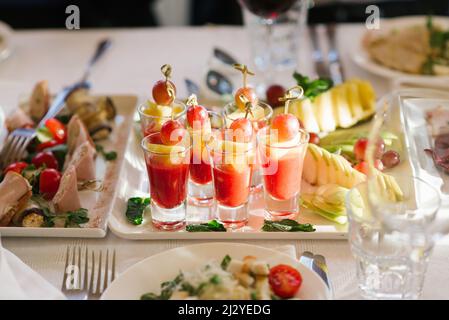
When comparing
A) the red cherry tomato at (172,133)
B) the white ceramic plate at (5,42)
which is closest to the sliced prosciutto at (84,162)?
the red cherry tomato at (172,133)

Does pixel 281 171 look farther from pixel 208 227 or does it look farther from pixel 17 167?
pixel 17 167

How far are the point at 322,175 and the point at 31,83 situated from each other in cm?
117

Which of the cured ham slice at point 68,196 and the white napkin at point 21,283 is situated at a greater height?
the cured ham slice at point 68,196

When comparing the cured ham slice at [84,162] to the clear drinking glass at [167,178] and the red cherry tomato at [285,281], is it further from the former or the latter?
the red cherry tomato at [285,281]

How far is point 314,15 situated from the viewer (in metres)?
3.14

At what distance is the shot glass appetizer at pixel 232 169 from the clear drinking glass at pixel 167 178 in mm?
66

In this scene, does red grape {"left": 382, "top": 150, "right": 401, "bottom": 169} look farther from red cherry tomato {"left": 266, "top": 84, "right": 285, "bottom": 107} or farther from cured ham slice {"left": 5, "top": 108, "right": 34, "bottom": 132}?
cured ham slice {"left": 5, "top": 108, "right": 34, "bottom": 132}

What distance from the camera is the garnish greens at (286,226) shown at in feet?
4.97

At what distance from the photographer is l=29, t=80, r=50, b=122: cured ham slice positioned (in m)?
2.09

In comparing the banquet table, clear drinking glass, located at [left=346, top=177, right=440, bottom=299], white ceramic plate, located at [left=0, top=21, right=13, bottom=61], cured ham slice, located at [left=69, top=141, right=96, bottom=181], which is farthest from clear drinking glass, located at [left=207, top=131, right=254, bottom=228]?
white ceramic plate, located at [left=0, top=21, right=13, bottom=61]

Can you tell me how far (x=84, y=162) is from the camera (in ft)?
5.67

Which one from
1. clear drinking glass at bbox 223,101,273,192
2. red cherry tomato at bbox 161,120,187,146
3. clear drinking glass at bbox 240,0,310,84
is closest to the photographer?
red cherry tomato at bbox 161,120,187,146

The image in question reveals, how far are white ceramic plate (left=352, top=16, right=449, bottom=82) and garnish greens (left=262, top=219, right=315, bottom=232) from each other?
921mm

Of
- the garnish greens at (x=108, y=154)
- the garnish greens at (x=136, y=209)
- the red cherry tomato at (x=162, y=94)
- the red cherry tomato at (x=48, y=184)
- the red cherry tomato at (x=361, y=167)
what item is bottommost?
the garnish greens at (x=136, y=209)
